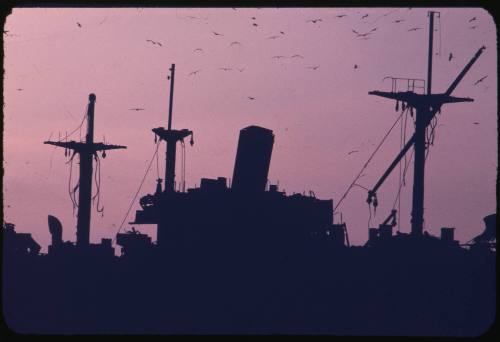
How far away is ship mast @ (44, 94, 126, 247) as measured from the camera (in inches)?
1935

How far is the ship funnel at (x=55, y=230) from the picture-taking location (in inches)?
1750

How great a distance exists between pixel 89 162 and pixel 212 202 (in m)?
12.9

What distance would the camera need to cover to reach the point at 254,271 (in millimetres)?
42875

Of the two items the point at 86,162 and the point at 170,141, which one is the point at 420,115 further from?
the point at 86,162

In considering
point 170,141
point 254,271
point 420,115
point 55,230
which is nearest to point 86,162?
point 170,141

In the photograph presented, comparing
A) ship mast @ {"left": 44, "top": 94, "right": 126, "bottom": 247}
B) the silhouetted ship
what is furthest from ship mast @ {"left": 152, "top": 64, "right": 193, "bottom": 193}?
ship mast @ {"left": 44, "top": 94, "right": 126, "bottom": 247}

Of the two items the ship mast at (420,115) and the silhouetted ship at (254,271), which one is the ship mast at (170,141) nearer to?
the silhouetted ship at (254,271)

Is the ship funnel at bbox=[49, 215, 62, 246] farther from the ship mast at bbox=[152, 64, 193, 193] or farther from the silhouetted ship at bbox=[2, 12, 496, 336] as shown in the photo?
the ship mast at bbox=[152, 64, 193, 193]

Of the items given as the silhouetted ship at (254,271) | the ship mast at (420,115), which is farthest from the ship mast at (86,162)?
the ship mast at (420,115)

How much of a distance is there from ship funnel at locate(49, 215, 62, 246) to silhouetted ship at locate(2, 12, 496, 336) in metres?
0.05

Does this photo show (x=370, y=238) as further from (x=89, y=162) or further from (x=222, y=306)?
(x=89, y=162)

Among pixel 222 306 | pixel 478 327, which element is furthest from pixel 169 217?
pixel 478 327

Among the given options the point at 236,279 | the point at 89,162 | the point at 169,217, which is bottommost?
the point at 236,279

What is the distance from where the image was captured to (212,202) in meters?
40.1
